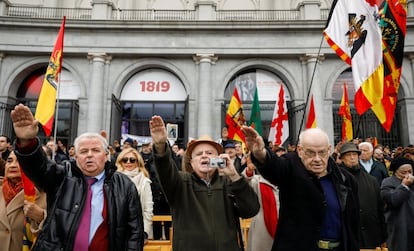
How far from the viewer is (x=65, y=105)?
17562mm

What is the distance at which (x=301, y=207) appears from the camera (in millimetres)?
2775

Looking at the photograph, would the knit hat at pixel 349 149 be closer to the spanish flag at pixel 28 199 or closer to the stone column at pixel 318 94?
the spanish flag at pixel 28 199

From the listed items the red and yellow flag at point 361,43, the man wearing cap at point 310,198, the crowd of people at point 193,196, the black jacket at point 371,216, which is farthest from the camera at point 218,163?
the red and yellow flag at point 361,43

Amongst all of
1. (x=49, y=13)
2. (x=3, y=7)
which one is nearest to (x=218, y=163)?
(x=3, y=7)

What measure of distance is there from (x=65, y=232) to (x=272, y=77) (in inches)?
663

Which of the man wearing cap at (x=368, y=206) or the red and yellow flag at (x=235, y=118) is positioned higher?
the red and yellow flag at (x=235, y=118)

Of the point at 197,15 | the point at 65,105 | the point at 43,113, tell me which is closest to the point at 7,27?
the point at 65,105

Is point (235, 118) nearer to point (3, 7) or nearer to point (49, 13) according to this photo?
point (49, 13)

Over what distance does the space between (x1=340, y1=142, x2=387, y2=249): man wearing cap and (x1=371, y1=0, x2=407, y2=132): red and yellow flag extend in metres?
1.40

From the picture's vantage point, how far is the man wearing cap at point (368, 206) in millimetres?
4793

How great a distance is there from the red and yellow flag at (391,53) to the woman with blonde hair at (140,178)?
4572mm

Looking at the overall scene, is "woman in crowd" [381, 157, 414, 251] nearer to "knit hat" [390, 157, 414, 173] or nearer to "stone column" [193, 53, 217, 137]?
"knit hat" [390, 157, 414, 173]

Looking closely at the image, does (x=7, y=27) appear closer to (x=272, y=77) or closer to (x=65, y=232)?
(x=272, y=77)

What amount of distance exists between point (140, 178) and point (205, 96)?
38.6 ft
